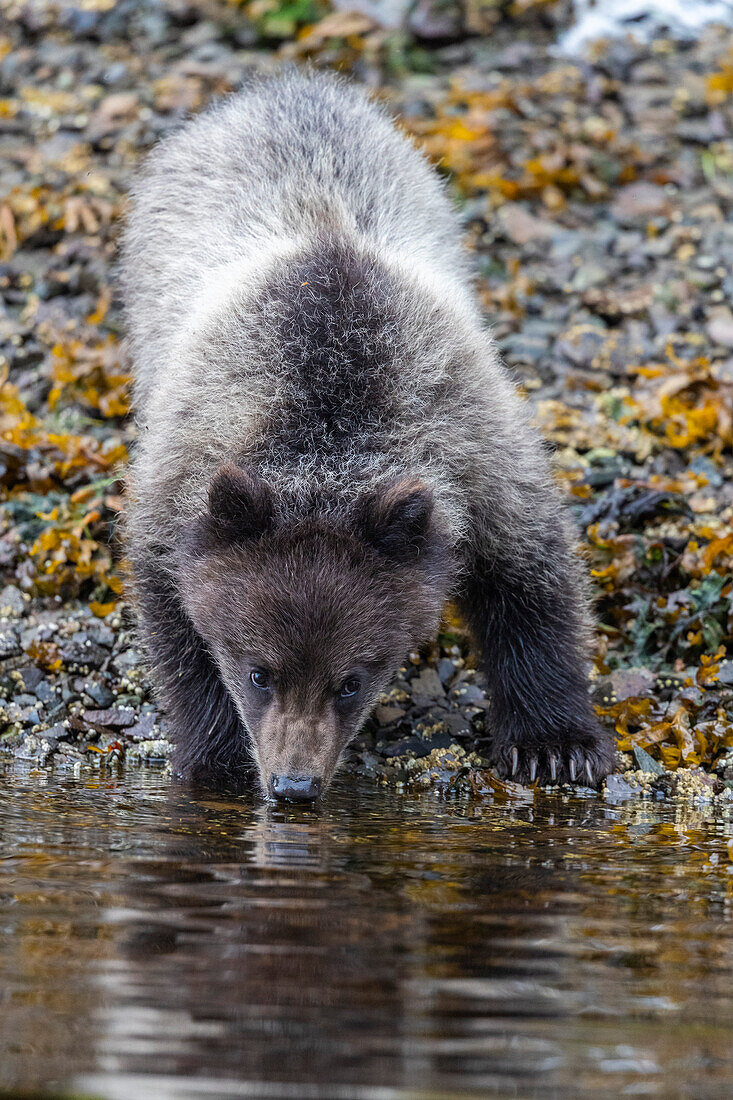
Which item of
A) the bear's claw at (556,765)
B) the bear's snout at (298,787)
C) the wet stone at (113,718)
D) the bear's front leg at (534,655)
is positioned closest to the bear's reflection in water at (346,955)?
the bear's snout at (298,787)

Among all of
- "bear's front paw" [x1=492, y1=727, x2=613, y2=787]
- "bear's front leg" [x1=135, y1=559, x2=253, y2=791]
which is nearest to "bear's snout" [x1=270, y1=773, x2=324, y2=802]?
"bear's front leg" [x1=135, y1=559, x2=253, y2=791]

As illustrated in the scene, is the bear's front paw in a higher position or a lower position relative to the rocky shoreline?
lower

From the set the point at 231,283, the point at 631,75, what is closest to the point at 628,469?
the point at 231,283

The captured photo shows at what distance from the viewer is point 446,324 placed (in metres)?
6.30

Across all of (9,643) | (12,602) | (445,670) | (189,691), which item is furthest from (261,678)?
(12,602)

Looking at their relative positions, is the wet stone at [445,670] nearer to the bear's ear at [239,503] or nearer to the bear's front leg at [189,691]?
the bear's front leg at [189,691]

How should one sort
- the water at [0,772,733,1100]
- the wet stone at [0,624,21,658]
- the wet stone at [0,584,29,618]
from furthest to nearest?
the wet stone at [0,584,29,618] < the wet stone at [0,624,21,658] < the water at [0,772,733,1100]

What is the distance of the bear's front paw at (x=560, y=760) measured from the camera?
6594 mm

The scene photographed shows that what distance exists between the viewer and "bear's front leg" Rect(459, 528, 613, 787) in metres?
6.75

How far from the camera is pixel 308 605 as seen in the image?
528 centimetres

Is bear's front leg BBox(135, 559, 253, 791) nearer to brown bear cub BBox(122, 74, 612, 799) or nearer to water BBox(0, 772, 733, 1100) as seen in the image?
brown bear cub BBox(122, 74, 612, 799)

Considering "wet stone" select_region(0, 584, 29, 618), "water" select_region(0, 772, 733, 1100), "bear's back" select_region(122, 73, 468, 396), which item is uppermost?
"bear's back" select_region(122, 73, 468, 396)

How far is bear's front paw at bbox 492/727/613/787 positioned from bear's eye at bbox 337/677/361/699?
4.74ft

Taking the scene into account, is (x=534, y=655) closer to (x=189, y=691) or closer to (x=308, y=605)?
(x=189, y=691)
